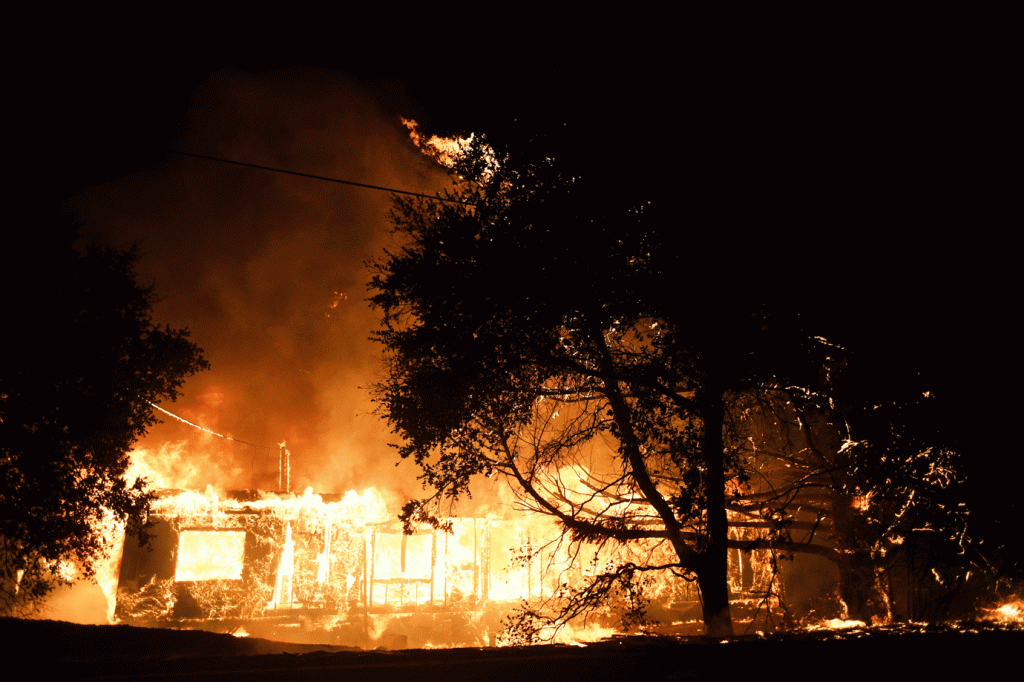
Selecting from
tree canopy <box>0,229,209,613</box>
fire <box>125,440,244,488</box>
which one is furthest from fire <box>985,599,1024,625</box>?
fire <box>125,440,244,488</box>

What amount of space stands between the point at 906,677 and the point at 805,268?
4.66 metres

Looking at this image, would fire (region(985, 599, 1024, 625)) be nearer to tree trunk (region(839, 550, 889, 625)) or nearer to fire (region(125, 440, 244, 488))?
tree trunk (region(839, 550, 889, 625))

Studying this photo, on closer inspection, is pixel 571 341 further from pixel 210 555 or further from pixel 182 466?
pixel 182 466

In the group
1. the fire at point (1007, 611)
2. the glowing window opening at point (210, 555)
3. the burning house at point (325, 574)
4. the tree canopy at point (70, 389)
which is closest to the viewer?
the tree canopy at point (70, 389)

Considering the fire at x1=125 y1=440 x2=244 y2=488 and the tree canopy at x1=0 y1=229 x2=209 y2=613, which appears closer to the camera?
the tree canopy at x1=0 y1=229 x2=209 y2=613

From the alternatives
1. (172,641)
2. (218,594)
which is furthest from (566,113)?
(218,594)

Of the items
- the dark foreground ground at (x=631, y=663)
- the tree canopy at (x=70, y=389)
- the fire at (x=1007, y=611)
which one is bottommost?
the fire at (x=1007, y=611)

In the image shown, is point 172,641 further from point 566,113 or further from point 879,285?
point 879,285

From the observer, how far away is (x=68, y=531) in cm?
1164

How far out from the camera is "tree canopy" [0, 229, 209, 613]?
35.6ft

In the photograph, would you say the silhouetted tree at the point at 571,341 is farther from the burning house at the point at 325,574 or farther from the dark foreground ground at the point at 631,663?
the burning house at the point at 325,574

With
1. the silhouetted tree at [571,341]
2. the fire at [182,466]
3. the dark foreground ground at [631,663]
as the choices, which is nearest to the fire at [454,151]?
the silhouetted tree at [571,341]

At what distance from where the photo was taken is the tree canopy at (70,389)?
10836 mm

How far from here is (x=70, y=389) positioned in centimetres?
1147
